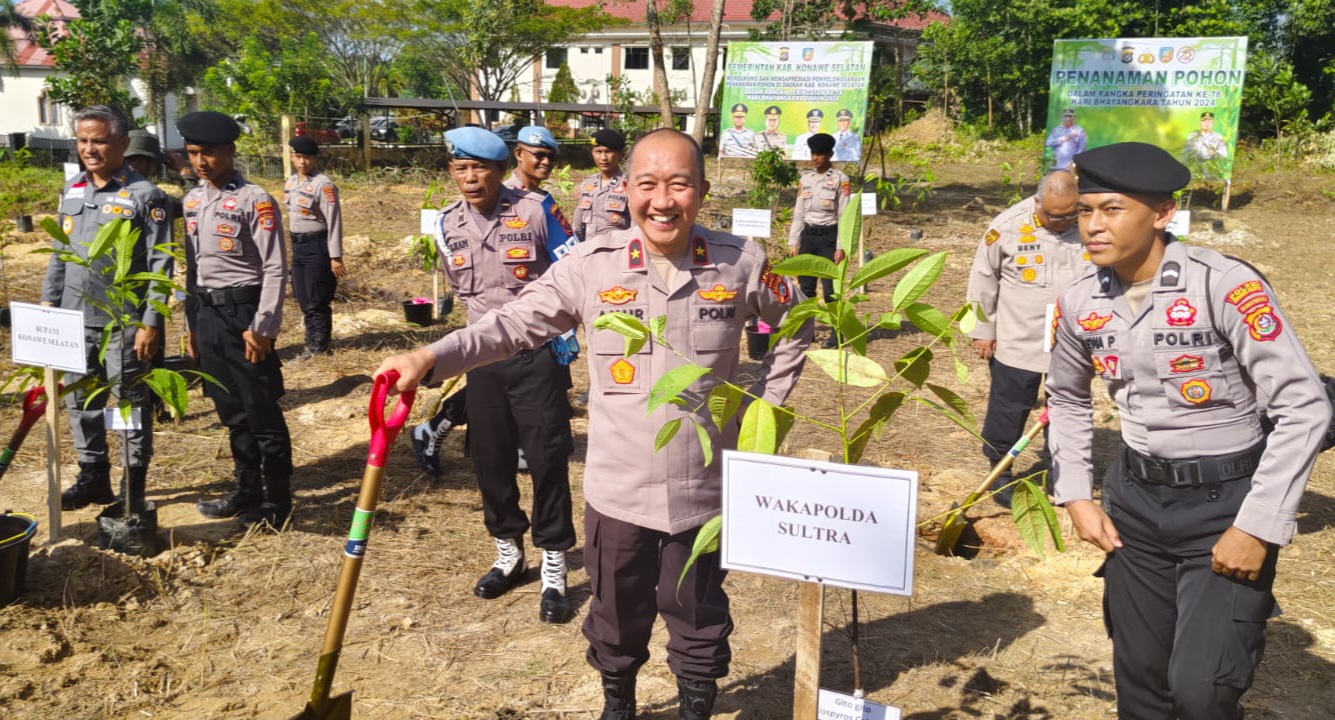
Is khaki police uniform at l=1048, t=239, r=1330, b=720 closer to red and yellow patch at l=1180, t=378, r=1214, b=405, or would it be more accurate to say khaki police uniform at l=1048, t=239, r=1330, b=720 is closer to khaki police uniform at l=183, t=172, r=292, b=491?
red and yellow patch at l=1180, t=378, r=1214, b=405

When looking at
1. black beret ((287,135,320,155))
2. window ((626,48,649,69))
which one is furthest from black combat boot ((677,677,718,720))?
window ((626,48,649,69))

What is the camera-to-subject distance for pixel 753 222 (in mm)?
9078

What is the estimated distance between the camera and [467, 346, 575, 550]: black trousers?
12.8ft

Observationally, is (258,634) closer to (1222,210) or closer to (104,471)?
(104,471)

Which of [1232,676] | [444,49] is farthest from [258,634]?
[444,49]

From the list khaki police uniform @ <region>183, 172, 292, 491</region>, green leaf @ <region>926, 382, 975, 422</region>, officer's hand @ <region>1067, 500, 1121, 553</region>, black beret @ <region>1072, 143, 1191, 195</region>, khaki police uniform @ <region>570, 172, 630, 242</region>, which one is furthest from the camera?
khaki police uniform @ <region>570, 172, 630, 242</region>

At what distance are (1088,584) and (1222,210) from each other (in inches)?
546

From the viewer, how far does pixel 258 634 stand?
3.90 meters

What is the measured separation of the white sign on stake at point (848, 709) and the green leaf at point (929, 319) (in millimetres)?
829

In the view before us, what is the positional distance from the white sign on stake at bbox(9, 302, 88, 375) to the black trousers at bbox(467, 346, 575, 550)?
1.73 m

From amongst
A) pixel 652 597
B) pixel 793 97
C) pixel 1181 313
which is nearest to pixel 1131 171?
pixel 1181 313

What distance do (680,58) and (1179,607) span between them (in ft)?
135

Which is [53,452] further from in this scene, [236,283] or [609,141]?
[609,141]

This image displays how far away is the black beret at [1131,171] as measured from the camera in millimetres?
2355
